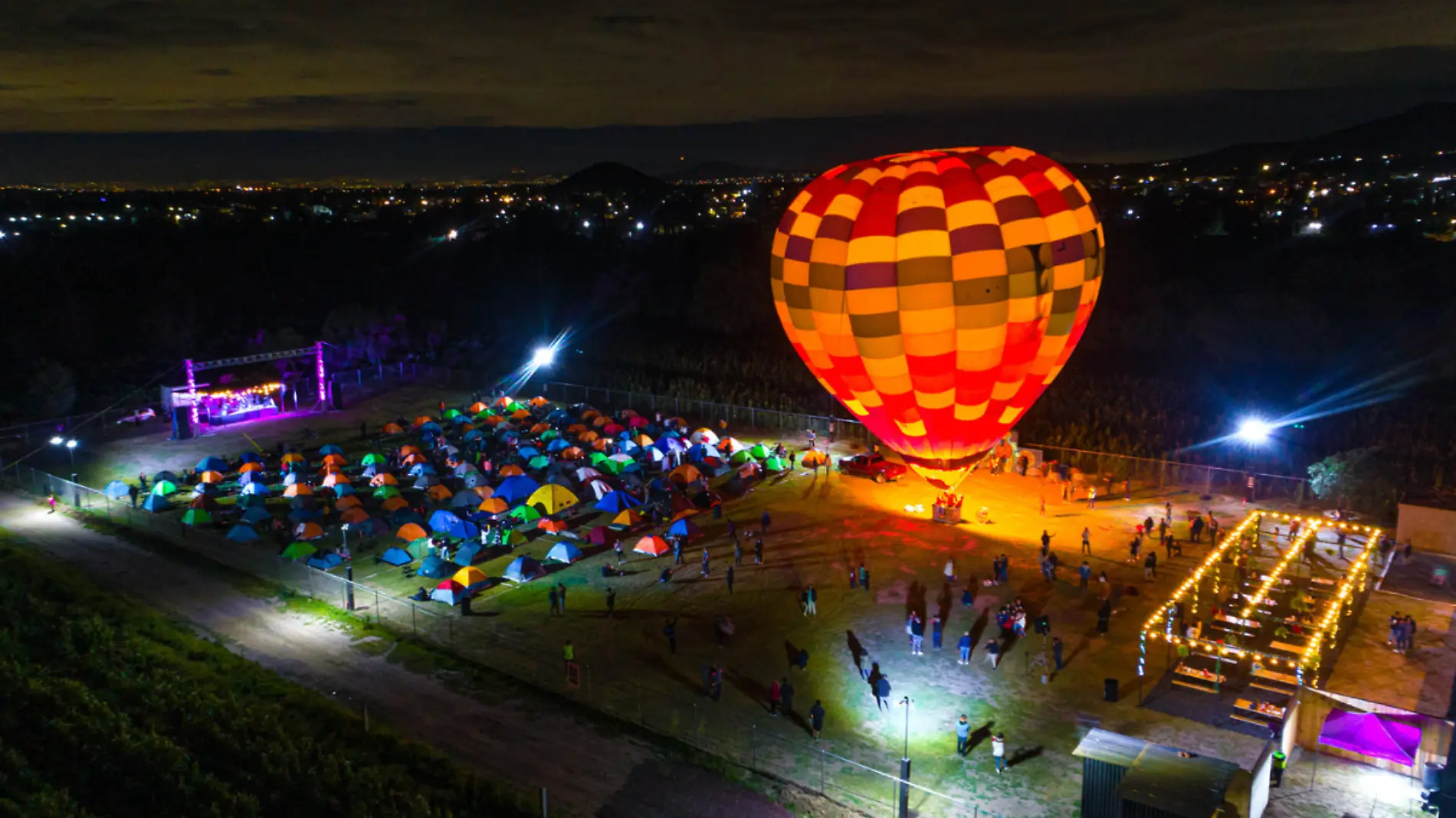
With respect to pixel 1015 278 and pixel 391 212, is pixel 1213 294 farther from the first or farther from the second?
pixel 391 212

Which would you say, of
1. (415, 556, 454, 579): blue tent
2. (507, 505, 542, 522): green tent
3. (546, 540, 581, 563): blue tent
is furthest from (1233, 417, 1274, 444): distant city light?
(415, 556, 454, 579): blue tent

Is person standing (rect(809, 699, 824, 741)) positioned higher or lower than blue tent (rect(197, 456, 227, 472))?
lower

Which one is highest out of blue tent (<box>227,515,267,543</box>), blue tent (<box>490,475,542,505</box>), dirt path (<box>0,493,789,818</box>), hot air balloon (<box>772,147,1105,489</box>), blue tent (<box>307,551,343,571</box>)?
hot air balloon (<box>772,147,1105,489</box>)

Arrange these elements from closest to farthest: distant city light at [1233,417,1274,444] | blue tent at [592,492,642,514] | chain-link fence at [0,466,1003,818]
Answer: chain-link fence at [0,466,1003,818] < blue tent at [592,492,642,514] < distant city light at [1233,417,1274,444]

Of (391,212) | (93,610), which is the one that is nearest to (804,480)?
(93,610)

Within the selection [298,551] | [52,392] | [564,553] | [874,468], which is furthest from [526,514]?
[52,392]

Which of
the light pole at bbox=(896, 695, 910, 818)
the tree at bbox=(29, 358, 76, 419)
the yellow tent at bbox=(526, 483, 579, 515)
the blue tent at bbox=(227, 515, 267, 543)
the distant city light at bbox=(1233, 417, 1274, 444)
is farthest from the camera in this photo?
the tree at bbox=(29, 358, 76, 419)

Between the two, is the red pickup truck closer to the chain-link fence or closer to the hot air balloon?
the hot air balloon

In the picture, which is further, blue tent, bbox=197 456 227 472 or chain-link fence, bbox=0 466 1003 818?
blue tent, bbox=197 456 227 472

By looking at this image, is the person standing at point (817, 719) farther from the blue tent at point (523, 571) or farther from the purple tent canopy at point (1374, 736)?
the blue tent at point (523, 571)
